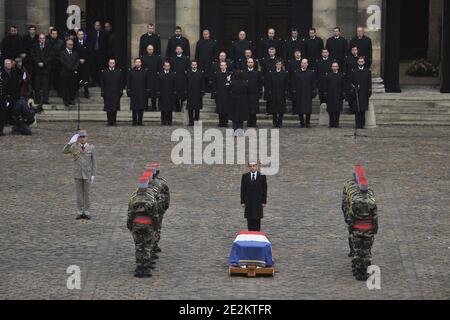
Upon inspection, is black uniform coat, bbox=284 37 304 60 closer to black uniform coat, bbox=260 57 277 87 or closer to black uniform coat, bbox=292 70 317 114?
black uniform coat, bbox=260 57 277 87

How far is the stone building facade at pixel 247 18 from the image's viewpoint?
157 feet

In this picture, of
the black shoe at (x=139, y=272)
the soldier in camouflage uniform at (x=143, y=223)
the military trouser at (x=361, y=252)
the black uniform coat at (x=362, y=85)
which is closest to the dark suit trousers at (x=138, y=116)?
the black uniform coat at (x=362, y=85)

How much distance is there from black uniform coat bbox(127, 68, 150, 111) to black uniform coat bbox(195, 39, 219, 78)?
1.94m

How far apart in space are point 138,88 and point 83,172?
1405 cm

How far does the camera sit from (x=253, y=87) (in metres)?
44.2

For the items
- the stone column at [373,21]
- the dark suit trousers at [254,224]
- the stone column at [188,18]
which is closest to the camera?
the dark suit trousers at [254,224]

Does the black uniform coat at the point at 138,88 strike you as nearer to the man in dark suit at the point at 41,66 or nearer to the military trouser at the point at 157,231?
the man in dark suit at the point at 41,66

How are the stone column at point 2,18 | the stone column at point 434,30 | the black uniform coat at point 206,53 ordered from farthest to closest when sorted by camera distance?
the stone column at point 434,30, the stone column at point 2,18, the black uniform coat at point 206,53

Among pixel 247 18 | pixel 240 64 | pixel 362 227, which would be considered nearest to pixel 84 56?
pixel 240 64

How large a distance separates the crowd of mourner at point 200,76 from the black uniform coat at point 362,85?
1.2 inches

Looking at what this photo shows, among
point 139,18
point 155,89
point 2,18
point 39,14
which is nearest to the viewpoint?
point 155,89

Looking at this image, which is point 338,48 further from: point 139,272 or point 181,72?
point 139,272

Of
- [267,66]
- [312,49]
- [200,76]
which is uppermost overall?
[312,49]

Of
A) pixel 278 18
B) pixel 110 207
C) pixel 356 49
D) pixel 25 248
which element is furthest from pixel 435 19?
pixel 25 248
